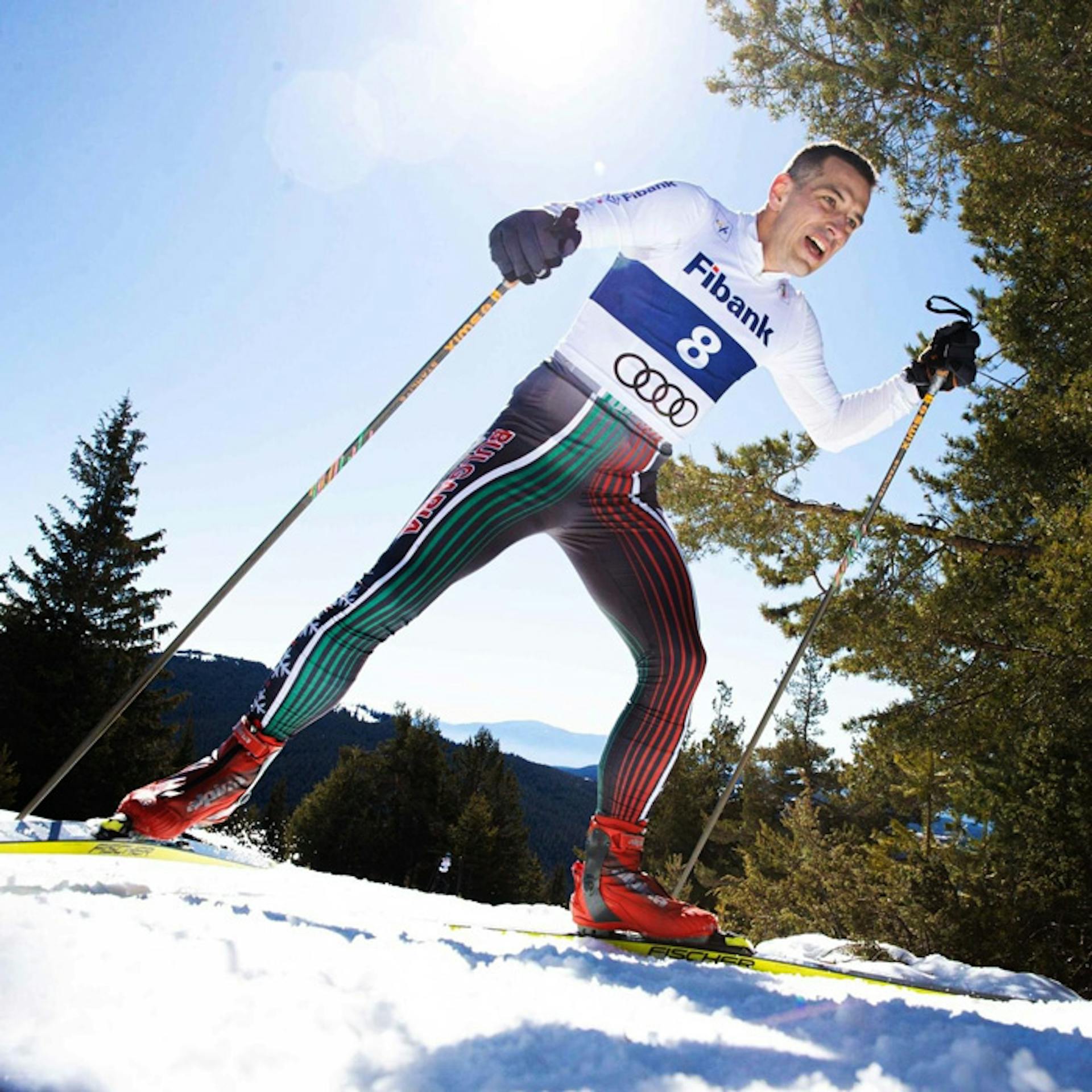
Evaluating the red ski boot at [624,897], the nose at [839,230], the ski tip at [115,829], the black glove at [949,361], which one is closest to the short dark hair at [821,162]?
the nose at [839,230]

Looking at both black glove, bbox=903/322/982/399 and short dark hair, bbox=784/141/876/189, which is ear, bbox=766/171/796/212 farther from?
black glove, bbox=903/322/982/399

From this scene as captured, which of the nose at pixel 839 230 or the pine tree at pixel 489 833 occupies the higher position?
the nose at pixel 839 230

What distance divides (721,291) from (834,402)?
712mm

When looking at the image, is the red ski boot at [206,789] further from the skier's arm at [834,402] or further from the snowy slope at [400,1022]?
the skier's arm at [834,402]

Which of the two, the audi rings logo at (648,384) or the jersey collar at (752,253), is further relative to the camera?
the jersey collar at (752,253)

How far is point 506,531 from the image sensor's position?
8.02 ft

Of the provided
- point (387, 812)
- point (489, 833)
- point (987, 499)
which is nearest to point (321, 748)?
point (387, 812)

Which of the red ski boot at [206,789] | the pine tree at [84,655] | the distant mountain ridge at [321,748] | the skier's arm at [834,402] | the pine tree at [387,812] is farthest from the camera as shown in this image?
the distant mountain ridge at [321,748]

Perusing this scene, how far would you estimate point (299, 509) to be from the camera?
102 inches

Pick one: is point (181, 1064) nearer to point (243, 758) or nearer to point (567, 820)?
point (243, 758)

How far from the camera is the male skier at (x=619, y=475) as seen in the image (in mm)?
2240

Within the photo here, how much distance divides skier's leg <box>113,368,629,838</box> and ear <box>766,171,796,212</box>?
102 centimetres

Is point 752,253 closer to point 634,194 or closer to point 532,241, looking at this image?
point 634,194

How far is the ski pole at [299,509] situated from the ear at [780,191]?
3.19 feet
